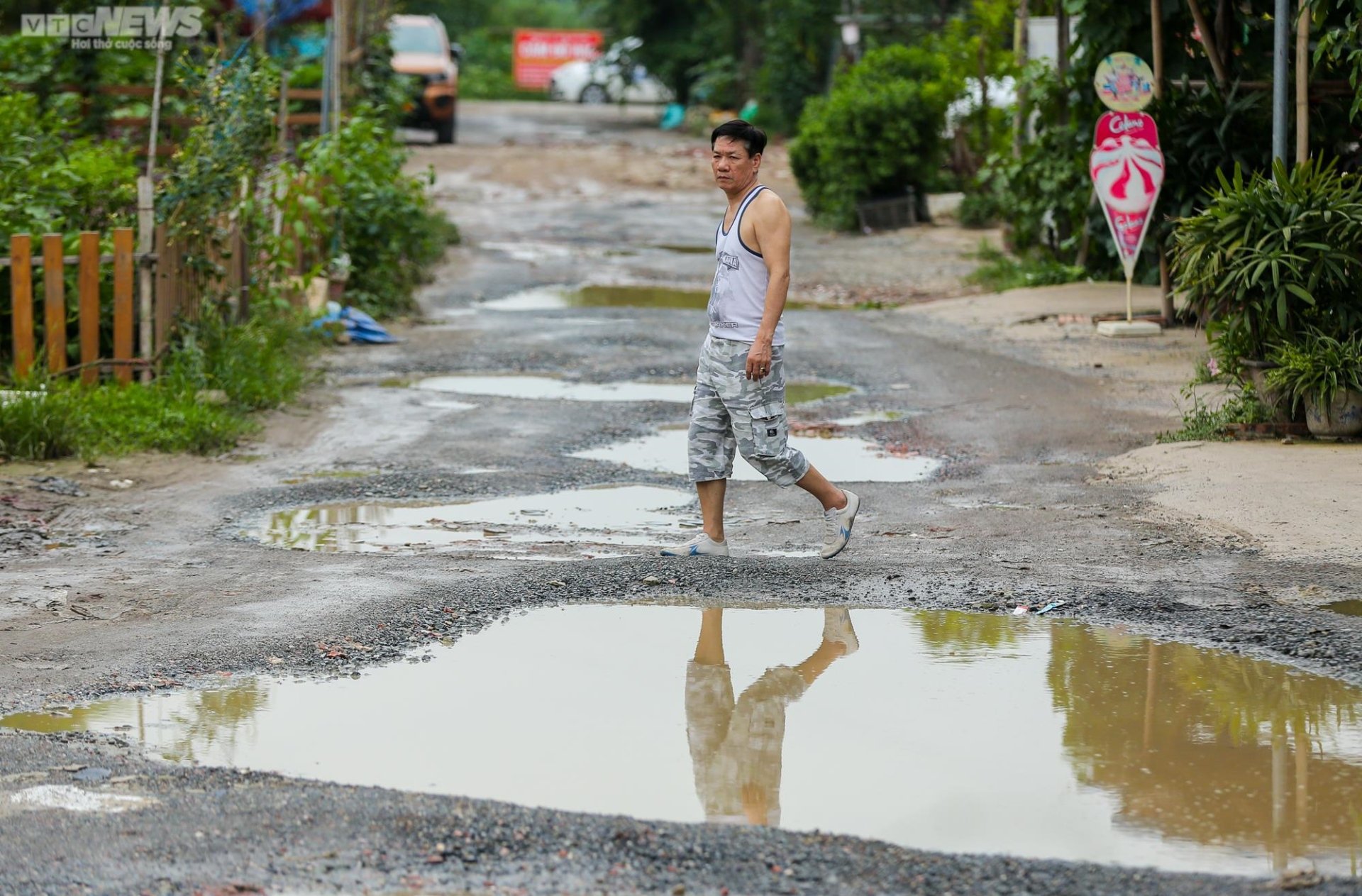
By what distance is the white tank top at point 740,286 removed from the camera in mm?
6211

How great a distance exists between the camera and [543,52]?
2076 inches

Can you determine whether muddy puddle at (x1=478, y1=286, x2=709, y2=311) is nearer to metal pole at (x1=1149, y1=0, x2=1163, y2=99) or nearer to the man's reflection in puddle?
metal pole at (x1=1149, y1=0, x2=1163, y2=99)

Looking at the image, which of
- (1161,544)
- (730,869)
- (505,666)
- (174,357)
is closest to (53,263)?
(174,357)

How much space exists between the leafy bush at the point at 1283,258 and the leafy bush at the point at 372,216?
7.15 metres

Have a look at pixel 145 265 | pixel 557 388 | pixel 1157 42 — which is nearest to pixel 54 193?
pixel 145 265

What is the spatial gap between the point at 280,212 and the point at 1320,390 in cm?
794

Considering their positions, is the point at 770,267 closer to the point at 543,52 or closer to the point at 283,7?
the point at 283,7

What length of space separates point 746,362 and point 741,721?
1.89m

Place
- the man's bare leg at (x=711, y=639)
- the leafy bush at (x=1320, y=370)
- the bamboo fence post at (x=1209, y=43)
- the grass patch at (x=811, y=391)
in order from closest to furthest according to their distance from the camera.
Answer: the man's bare leg at (x=711, y=639) → the leafy bush at (x=1320, y=370) → the grass patch at (x=811, y=391) → the bamboo fence post at (x=1209, y=43)

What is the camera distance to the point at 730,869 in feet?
11.5

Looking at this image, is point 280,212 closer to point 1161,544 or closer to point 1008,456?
point 1008,456

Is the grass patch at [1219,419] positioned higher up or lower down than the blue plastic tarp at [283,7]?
lower down

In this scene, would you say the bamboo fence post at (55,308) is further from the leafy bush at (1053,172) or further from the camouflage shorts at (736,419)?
the leafy bush at (1053,172)

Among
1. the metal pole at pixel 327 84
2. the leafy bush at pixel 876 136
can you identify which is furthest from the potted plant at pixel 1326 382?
the leafy bush at pixel 876 136
